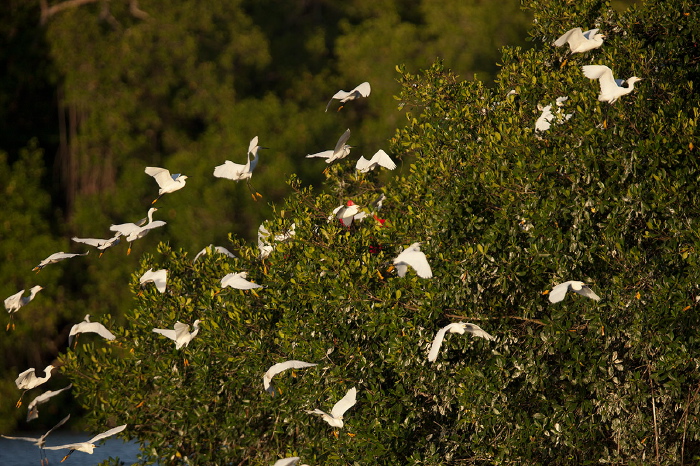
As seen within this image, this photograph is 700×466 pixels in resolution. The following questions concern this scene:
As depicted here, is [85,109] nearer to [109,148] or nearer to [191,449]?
[109,148]

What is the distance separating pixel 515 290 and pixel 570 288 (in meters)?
0.46

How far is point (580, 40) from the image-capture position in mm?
3908

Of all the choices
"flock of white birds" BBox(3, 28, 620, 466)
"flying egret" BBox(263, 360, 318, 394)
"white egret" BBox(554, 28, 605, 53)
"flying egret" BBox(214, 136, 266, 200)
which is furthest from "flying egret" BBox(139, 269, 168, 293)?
"white egret" BBox(554, 28, 605, 53)

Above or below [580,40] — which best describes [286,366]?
below

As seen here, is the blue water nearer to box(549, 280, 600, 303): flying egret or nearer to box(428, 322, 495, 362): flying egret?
box(428, 322, 495, 362): flying egret

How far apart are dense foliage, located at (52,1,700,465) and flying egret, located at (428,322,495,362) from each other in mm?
180

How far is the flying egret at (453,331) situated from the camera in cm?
354

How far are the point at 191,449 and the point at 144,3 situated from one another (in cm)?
898

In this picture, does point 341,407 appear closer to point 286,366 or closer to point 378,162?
point 286,366

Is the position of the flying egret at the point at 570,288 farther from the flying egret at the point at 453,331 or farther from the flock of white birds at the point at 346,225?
the flying egret at the point at 453,331

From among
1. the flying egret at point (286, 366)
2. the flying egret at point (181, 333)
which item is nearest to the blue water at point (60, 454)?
the flying egret at point (181, 333)

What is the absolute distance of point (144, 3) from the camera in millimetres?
12234

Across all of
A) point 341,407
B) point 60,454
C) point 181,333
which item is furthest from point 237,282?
point 60,454

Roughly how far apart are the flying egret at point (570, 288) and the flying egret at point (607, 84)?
0.82m
